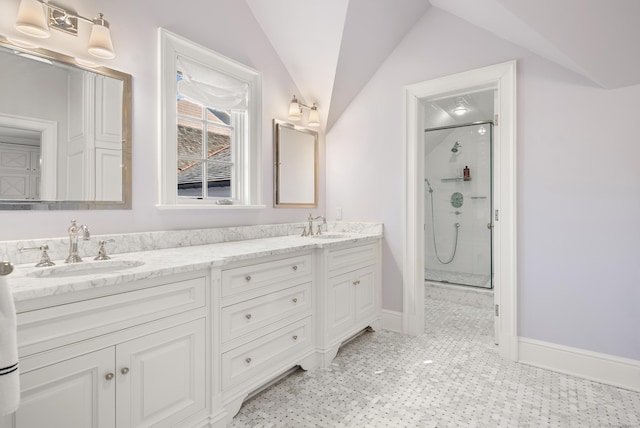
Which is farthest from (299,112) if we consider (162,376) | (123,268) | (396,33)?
(162,376)

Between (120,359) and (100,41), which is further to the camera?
(100,41)

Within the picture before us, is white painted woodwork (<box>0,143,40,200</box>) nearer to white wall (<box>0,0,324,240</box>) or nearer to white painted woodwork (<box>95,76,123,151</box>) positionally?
white wall (<box>0,0,324,240</box>)

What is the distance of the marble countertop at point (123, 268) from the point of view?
1.06 meters

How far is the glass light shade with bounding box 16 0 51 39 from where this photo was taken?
1.41m

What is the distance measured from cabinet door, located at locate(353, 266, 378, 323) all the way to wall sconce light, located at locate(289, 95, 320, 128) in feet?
4.48

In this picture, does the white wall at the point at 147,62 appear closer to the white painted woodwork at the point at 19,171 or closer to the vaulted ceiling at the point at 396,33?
the white painted woodwork at the point at 19,171

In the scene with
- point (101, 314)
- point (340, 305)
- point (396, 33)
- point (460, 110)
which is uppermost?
point (396, 33)

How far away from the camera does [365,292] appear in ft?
9.02

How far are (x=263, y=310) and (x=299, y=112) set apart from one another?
1.68 metres

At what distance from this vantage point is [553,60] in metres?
2.17

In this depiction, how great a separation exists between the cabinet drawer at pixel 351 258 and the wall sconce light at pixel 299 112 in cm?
118

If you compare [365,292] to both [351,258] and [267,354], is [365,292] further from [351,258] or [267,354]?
[267,354]

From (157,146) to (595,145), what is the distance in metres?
2.68

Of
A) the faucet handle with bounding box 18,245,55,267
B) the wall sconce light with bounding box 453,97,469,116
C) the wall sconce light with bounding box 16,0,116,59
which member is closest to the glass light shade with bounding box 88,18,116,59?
the wall sconce light with bounding box 16,0,116,59
